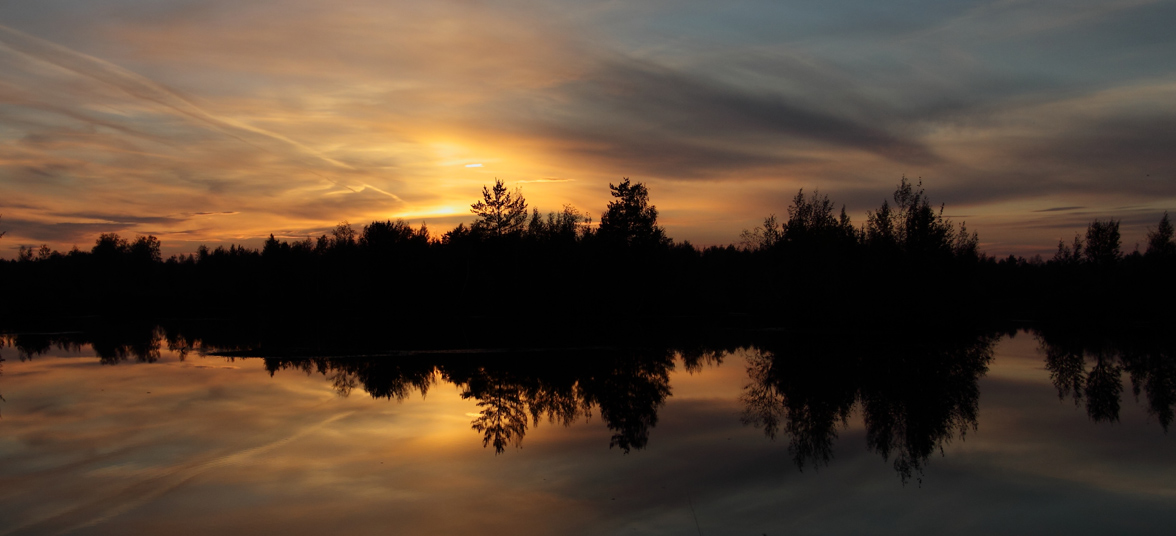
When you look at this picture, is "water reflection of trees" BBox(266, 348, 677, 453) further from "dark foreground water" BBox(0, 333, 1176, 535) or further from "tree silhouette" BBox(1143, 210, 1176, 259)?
"tree silhouette" BBox(1143, 210, 1176, 259)

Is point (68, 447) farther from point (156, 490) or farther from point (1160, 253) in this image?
point (1160, 253)

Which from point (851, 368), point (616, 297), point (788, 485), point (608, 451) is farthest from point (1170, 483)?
point (616, 297)

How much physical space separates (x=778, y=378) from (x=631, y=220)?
5555 cm

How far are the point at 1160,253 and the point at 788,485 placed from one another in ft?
328

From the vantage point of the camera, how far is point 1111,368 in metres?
30.2

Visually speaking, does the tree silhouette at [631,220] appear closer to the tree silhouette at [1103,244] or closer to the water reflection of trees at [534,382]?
the water reflection of trees at [534,382]

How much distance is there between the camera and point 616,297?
79.1m

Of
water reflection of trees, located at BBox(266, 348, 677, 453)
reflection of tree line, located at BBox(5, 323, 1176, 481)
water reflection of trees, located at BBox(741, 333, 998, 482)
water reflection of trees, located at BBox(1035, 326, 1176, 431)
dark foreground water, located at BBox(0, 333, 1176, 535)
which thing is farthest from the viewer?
water reflection of trees, located at BBox(1035, 326, 1176, 431)

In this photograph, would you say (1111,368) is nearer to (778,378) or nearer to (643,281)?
(778,378)

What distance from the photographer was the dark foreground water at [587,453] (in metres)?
10.1

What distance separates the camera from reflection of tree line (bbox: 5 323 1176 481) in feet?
55.6

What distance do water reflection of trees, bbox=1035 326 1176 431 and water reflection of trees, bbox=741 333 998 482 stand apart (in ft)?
9.93

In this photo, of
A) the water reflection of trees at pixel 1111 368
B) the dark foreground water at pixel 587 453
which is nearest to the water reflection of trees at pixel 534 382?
the dark foreground water at pixel 587 453

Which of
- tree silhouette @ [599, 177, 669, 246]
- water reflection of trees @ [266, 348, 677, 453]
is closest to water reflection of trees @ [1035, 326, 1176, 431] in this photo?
water reflection of trees @ [266, 348, 677, 453]
